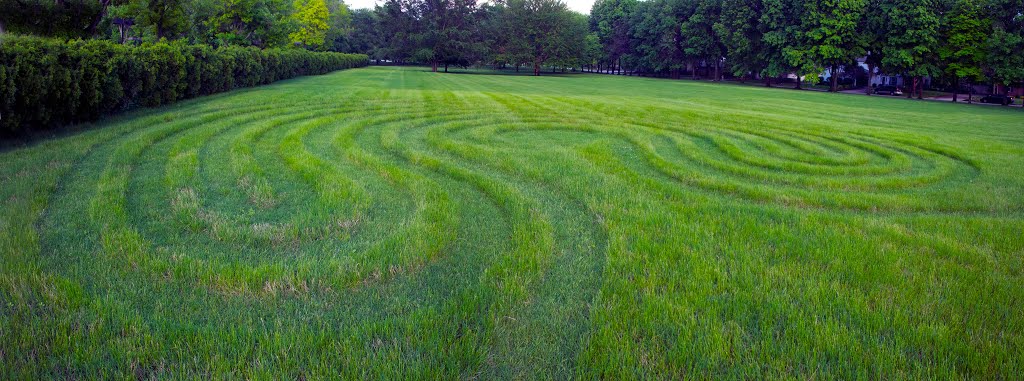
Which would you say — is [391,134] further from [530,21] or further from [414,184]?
[530,21]

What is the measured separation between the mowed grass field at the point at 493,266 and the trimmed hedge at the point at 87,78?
816mm

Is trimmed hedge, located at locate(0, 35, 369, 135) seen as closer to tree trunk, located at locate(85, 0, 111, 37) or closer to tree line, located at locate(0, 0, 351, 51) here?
tree line, located at locate(0, 0, 351, 51)

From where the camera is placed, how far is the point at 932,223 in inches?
183

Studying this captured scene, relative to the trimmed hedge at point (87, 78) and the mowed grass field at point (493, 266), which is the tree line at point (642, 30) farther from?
the mowed grass field at point (493, 266)

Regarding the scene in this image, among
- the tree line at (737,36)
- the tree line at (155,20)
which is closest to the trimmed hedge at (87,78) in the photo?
the tree line at (155,20)

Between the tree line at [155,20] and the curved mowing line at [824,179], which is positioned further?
the tree line at [155,20]

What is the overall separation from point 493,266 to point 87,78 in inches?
344

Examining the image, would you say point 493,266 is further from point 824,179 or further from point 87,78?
point 87,78

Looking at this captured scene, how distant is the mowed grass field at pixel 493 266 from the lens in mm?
2326

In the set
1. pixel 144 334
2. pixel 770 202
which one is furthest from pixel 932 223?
pixel 144 334

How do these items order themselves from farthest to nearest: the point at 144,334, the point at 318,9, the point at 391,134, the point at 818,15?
1. the point at 318,9
2. the point at 818,15
3. the point at 391,134
4. the point at 144,334

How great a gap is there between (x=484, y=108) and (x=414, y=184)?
339 inches

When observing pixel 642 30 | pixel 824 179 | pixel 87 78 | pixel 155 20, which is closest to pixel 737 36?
pixel 642 30

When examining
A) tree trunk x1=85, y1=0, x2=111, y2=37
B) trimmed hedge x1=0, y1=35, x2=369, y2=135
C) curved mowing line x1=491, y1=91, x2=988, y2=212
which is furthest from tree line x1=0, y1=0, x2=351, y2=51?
curved mowing line x1=491, y1=91, x2=988, y2=212
